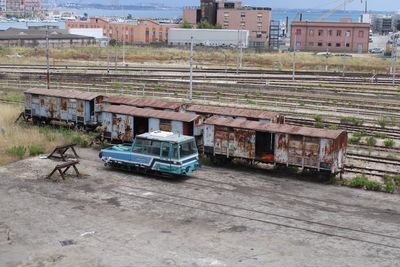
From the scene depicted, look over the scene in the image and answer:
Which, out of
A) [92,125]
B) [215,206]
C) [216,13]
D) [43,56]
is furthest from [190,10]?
[215,206]

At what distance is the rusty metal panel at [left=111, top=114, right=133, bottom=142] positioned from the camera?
28.5 m

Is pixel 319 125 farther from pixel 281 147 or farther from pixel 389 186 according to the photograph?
pixel 389 186

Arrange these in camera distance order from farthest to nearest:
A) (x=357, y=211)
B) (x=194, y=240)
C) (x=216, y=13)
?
(x=216, y=13) → (x=357, y=211) → (x=194, y=240)

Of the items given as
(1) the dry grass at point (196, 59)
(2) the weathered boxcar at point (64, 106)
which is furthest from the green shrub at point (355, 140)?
(1) the dry grass at point (196, 59)

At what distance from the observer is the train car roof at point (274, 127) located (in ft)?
77.9

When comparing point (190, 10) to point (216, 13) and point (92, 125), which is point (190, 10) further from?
point (92, 125)

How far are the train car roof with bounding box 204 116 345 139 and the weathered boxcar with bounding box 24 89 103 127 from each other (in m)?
8.58

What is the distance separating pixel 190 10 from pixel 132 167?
131446 mm

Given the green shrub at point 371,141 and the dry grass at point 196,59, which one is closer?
the green shrub at point 371,141

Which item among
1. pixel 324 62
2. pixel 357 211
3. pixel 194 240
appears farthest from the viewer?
pixel 324 62

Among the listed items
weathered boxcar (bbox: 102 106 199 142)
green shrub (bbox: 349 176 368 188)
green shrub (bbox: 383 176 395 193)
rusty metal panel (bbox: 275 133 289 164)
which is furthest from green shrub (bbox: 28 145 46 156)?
green shrub (bbox: 383 176 395 193)

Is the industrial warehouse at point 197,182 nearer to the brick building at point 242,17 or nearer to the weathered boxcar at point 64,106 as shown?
the weathered boxcar at point 64,106

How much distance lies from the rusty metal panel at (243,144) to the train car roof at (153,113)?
2.62 meters

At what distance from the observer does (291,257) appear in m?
15.9
